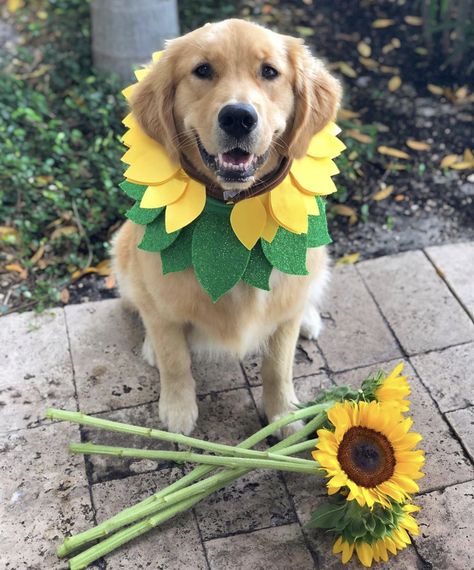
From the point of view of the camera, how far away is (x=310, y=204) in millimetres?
2457

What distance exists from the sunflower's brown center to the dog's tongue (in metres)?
0.92

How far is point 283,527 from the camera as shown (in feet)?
8.33

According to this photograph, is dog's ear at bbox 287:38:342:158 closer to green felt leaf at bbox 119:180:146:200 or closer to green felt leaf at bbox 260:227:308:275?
green felt leaf at bbox 260:227:308:275

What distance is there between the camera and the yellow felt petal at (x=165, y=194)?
2.38 m

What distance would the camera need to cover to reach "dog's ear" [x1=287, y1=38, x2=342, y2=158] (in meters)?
2.35

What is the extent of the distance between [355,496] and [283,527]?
17.7 inches

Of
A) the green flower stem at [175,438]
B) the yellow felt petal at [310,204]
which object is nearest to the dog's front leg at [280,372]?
the green flower stem at [175,438]

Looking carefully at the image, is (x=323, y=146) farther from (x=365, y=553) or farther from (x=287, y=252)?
(x=365, y=553)

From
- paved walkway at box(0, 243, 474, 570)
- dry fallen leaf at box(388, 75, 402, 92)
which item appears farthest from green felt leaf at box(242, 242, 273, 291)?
dry fallen leaf at box(388, 75, 402, 92)

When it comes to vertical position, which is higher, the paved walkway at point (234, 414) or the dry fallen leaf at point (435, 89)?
the dry fallen leaf at point (435, 89)

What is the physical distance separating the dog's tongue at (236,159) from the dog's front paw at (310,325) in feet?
3.56

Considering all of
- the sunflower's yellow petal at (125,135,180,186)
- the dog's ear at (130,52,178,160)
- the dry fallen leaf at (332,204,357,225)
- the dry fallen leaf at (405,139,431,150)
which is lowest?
the dry fallen leaf at (332,204,357,225)

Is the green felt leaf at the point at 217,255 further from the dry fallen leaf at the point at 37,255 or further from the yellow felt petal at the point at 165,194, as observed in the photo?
the dry fallen leaf at the point at 37,255

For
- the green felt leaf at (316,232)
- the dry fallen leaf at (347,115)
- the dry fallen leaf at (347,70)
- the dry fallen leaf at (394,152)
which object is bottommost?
the dry fallen leaf at (394,152)
